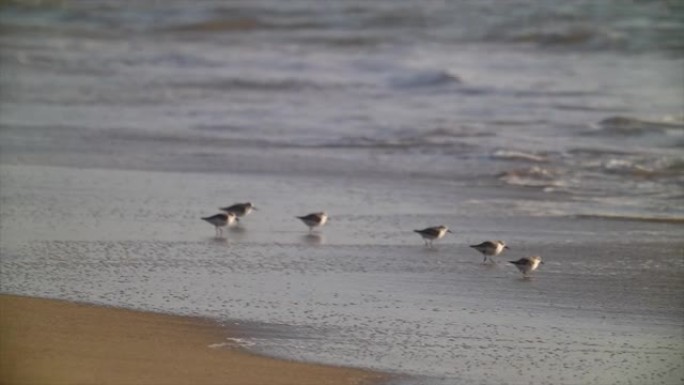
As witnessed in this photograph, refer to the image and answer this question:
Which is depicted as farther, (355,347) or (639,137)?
(639,137)

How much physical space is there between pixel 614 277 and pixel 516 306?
42.2 inches

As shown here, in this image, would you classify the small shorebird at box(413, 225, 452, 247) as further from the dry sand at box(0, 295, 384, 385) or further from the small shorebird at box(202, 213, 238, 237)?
the dry sand at box(0, 295, 384, 385)

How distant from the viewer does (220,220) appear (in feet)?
33.1

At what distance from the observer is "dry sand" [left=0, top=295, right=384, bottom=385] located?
643cm

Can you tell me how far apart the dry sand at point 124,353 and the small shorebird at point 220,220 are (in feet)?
Result: 7.91

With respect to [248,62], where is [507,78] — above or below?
below

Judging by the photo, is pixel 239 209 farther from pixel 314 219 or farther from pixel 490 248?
pixel 490 248

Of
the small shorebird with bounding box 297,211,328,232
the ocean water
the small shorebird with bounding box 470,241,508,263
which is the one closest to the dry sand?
the ocean water

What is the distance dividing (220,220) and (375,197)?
1910 millimetres

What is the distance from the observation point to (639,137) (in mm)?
14758

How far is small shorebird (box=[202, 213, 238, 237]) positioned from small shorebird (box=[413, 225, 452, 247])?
145cm

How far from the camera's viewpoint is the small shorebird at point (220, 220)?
33.1 feet

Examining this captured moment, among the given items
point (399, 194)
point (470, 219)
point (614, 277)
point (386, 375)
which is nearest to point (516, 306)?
point (614, 277)

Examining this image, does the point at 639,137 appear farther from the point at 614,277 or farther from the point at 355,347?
the point at 355,347
